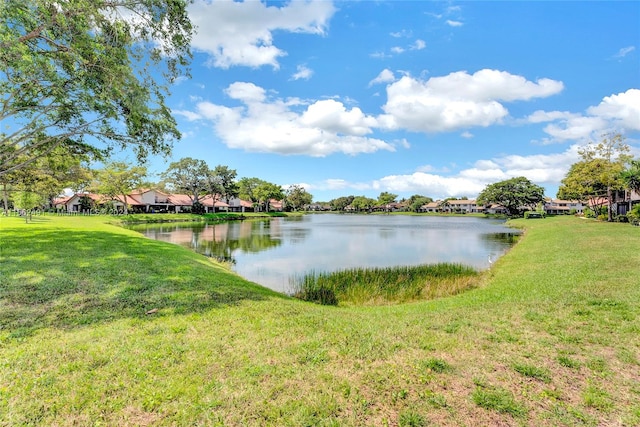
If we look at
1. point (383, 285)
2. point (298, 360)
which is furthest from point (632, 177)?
point (298, 360)

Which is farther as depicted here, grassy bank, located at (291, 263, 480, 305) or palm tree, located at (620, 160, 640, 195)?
palm tree, located at (620, 160, 640, 195)

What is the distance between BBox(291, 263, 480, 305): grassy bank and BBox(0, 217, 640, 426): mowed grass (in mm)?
4169

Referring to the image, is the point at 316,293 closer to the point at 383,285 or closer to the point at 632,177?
the point at 383,285

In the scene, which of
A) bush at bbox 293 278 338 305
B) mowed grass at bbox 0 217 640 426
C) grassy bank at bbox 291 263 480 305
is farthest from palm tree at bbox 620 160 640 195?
bush at bbox 293 278 338 305

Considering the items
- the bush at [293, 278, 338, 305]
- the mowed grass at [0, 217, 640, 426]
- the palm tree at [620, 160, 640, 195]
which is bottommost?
the bush at [293, 278, 338, 305]

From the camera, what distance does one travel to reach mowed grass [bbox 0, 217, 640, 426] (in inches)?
136

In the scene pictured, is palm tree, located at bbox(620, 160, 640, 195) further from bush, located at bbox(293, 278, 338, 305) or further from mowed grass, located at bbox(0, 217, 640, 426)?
bush, located at bbox(293, 278, 338, 305)

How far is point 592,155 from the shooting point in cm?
4000

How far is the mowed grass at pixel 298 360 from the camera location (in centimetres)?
346

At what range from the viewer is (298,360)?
461cm

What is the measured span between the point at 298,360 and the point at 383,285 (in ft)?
31.0

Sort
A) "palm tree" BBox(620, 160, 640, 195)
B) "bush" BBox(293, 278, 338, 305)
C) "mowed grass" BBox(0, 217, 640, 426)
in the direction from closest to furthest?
"mowed grass" BBox(0, 217, 640, 426), "bush" BBox(293, 278, 338, 305), "palm tree" BBox(620, 160, 640, 195)

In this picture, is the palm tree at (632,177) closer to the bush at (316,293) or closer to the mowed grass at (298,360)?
the mowed grass at (298,360)

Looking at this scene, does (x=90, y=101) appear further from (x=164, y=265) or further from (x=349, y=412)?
(x=349, y=412)
